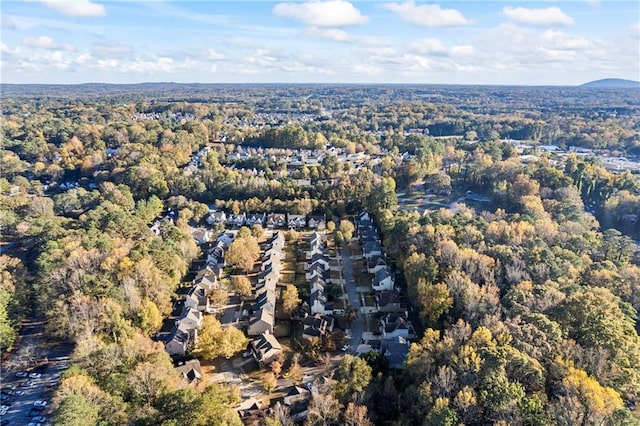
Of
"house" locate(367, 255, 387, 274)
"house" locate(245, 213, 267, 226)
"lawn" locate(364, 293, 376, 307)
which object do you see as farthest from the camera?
"house" locate(245, 213, 267, 226)

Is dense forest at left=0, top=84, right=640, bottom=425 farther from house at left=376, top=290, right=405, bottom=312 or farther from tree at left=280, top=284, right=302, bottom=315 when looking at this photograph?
tree at left=280, top=284, right=302, bottom=315

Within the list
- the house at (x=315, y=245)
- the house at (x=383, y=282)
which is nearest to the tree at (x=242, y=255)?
the house at (x=315, y=245)

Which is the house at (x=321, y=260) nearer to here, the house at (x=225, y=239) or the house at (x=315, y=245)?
the house at (x=315, y=245)

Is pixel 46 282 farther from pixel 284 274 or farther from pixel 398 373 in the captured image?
pixel 398 373

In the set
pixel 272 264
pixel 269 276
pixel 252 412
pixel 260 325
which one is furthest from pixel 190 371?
pixel 272 264

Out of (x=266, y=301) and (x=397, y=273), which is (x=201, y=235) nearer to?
(x=266, y=301)

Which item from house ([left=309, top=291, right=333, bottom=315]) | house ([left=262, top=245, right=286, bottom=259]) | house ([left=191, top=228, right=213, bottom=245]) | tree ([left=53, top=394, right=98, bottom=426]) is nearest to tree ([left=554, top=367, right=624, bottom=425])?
house ([left=309, top=291, right=333, bottom=315])

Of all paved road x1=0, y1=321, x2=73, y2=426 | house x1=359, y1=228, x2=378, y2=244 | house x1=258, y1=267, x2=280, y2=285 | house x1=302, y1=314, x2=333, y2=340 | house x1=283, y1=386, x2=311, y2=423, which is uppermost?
house x1=359, y1=228, x2=378, y2=244
